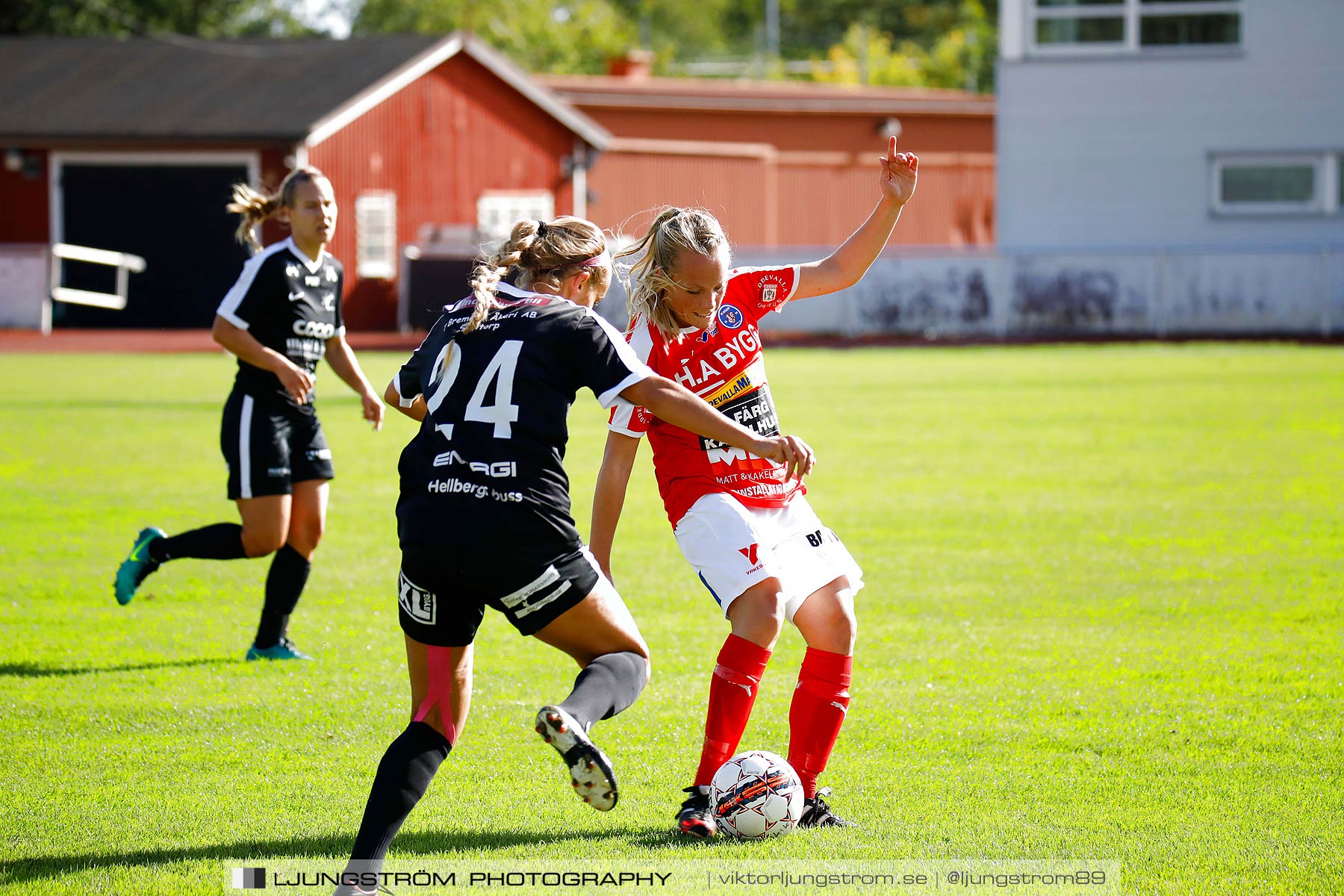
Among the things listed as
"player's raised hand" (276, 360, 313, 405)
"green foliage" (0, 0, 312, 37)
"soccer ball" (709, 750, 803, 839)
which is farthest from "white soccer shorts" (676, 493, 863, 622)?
"green foliage" (0, 0, 312, 37)

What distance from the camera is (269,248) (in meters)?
6.49

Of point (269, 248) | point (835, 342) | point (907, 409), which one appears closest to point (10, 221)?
point (835, 342)

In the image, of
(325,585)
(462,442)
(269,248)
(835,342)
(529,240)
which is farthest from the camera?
(835,342)

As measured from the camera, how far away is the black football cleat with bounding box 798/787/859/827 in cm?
436

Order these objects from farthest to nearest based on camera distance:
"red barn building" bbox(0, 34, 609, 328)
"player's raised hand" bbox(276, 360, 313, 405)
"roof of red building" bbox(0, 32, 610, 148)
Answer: "red barn building" bbox(0, 34, 609, 328)
"roof of red building" bbox(0, 32, 610, 148)
"player's raised hand" bbox(276, 360, 313, 405)

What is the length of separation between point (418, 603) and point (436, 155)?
30.4 m

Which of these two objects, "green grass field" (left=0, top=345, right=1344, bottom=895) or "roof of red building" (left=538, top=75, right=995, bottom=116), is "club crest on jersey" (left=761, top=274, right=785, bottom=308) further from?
"roof of red building" (left=538, top=75, right=995, bottom=116)

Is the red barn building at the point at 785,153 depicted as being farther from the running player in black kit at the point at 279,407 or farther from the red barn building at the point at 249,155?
the running player in black kit at the point at 279,407

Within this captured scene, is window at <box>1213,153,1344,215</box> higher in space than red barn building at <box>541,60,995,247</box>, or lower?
lower

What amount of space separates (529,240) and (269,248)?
2.95 metres

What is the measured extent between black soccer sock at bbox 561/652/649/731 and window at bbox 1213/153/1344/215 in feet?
95.0

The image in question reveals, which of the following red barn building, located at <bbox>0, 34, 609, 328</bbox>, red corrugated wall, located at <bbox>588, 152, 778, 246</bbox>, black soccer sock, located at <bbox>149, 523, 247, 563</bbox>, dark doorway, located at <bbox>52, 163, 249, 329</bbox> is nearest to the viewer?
black soccer sock, located at <bbox>149, 523, 247, 563</bbox>

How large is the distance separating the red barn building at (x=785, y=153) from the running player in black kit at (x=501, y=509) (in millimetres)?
33857

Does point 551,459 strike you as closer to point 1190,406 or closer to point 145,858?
point 145,858
